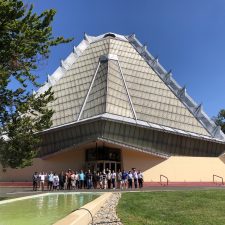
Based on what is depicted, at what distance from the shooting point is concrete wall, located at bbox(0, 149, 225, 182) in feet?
158

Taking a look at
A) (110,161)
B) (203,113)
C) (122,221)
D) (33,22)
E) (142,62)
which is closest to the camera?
(122,221)

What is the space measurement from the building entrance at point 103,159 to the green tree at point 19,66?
23.7 metres

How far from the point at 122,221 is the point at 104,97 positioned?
40.6 metres

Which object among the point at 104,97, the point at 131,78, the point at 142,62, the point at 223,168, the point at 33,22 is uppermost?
the point at 142,62

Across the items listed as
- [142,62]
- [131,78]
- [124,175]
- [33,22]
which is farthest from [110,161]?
[33,22]

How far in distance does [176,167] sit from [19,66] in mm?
33216

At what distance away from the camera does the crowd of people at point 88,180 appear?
35.9m

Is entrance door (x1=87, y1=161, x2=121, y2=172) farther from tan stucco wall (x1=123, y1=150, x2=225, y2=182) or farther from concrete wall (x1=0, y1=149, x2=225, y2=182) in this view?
tan stucco wall (x1=123, y1=150, x2=225, y2=182)

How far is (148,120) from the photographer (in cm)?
5256

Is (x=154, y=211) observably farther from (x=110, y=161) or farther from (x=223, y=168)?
(x=223, y=168)

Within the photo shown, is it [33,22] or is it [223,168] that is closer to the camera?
[33,22]

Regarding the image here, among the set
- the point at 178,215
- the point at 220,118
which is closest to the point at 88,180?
the point at 178,215

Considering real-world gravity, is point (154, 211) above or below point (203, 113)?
below

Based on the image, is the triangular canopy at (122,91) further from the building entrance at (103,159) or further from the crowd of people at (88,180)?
the crowd of people at (88,180)
